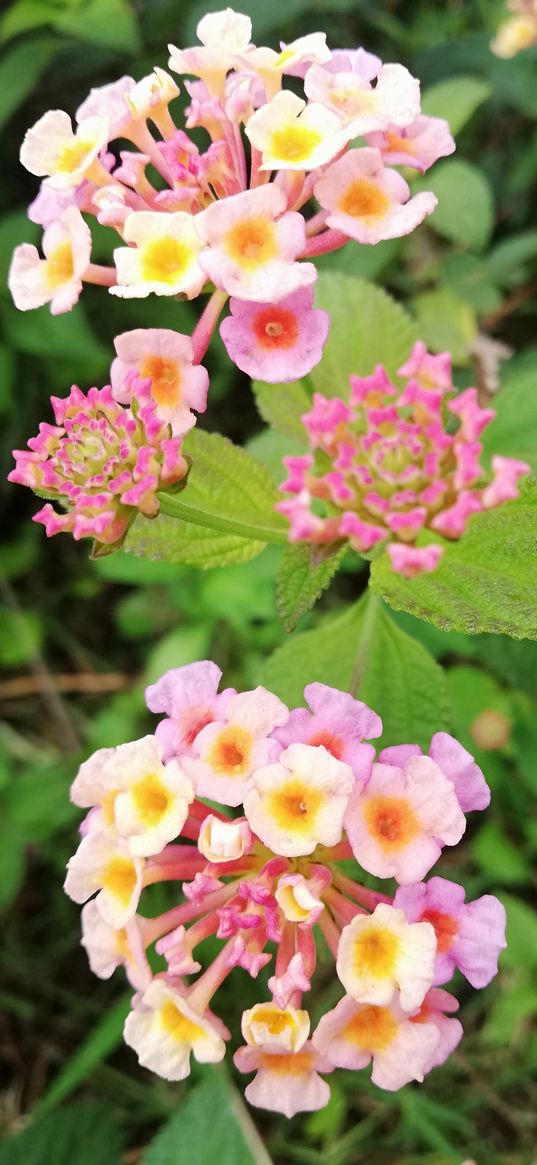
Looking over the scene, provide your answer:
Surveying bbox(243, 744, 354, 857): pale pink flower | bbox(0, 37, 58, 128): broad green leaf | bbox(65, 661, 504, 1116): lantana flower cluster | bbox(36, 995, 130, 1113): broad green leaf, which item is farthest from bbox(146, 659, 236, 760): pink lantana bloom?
bbox(0, 37, 58, 128): broad green leaf

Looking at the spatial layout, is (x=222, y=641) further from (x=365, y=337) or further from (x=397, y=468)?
(x=397, y=468)

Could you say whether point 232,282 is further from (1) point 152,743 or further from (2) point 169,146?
(1) point 152,743

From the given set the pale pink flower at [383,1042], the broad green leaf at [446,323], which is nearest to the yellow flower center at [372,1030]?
the pale pink flower at [383,1042]

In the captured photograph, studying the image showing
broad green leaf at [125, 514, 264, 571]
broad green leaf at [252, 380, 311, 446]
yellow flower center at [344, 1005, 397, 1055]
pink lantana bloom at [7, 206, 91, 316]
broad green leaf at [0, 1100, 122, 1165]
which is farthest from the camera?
broad green leaf at [0, 1100, 122, 1165]

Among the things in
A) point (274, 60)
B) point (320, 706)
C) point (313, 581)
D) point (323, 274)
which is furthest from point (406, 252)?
point (320, 706)

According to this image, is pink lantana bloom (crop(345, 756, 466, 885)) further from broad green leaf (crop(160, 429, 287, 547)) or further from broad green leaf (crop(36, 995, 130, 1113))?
broad green leaf (crop(36, 995, 130, 1113))

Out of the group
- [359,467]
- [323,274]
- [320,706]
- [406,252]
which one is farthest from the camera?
[406,252]

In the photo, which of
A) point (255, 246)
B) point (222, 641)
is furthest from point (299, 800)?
point (222, 641)
